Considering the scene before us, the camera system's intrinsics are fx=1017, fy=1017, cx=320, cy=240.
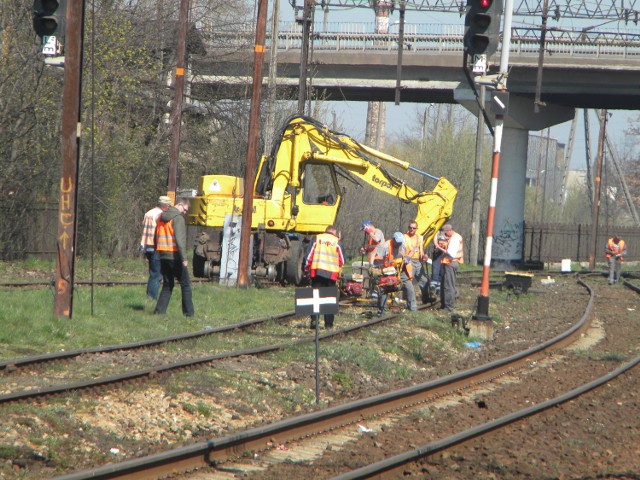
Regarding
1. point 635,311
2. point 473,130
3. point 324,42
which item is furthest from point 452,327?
point 473,130

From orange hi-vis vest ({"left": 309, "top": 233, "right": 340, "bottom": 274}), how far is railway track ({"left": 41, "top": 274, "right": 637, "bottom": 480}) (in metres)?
3.67

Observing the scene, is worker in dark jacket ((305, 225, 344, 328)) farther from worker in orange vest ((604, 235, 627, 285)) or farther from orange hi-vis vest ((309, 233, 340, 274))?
worker in orange vest ((604, 235, 627, 285))

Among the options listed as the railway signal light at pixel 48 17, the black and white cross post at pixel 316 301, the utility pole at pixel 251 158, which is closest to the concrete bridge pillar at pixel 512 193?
the utility pole at pixel 251 158

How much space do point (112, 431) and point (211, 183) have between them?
56.6 ft

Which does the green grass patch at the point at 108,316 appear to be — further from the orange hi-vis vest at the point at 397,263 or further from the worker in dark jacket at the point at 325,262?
the orange hi-vis vest at the point at 397,263

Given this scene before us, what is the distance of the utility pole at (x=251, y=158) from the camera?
2311cm

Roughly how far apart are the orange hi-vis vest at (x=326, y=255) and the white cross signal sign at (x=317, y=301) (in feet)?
15.9

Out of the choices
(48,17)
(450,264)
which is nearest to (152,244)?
(48,17)

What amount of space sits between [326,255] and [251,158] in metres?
6.83

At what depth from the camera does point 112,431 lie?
30.0ft

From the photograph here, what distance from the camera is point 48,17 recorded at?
13547 millimetres

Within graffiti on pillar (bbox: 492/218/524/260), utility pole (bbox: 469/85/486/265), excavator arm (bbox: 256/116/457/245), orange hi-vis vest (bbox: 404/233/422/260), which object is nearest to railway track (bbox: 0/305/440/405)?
orange hi-vis vest (bbox: 404/233/422/260)

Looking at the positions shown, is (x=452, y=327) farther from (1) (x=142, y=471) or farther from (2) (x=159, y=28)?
(2) (x=159, y=28)

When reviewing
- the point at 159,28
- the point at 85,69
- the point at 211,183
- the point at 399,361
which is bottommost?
the point at 399,361
